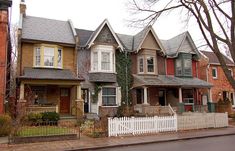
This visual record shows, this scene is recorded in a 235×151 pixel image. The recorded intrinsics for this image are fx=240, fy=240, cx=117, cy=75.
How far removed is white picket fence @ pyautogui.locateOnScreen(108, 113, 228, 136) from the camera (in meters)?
15.6

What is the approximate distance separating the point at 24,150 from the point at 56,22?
1821 centimetres

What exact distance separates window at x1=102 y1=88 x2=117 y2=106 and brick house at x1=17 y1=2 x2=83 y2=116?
3.01 metres

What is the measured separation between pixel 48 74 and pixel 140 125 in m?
10.0

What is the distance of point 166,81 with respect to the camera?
87.0 ft

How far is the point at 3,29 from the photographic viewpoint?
57.9 feet

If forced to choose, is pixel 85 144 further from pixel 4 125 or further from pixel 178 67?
pixel 178 67

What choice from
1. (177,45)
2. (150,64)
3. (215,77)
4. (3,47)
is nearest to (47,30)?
(3,47)

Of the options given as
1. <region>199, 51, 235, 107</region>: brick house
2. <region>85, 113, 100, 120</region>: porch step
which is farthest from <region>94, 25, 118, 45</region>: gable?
<region>199, 51, 235, 107</region>: brick house

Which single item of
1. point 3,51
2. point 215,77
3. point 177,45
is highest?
point 177,45

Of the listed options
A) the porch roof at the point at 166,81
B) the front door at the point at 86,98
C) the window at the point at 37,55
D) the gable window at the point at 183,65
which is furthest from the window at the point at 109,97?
the gable window at the point at 183,65

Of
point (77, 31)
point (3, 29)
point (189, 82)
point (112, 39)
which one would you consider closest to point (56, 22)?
point (77, 31)

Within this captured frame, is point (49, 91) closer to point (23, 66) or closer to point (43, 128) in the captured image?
point (23, 66)

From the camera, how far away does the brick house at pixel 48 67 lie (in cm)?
2108

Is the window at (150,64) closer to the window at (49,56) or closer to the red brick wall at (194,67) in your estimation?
the red brick wall at (194,67)
